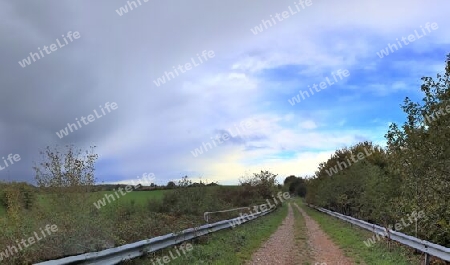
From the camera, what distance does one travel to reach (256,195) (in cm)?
5169

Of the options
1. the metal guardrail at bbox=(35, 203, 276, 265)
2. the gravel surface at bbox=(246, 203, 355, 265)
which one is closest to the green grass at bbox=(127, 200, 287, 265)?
the metal guardrail at bbox=(35, 203, 276, 265)

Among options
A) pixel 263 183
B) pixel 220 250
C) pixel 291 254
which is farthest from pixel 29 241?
pixel 263 183

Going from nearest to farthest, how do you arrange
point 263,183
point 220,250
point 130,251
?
point 130,251, point 220,250, point 263,183

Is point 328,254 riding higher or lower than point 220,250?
lower

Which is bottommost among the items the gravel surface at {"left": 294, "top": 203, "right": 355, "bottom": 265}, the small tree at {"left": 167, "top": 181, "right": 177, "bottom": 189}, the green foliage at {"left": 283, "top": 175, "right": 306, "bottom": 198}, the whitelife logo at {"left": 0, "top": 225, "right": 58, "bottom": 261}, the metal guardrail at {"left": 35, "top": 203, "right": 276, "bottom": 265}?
the green foliage at {"left": 283, "top": 175, "right": 306, "bottom": 198}

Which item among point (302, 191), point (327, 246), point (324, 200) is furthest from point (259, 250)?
point (302, 191)

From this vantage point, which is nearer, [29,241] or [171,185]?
[29,241]

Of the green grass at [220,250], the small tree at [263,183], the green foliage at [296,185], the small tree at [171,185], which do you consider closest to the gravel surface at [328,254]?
the green grass at [220,250]

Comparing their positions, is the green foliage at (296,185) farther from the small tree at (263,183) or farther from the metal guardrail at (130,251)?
the metal guardrail at (130,251)

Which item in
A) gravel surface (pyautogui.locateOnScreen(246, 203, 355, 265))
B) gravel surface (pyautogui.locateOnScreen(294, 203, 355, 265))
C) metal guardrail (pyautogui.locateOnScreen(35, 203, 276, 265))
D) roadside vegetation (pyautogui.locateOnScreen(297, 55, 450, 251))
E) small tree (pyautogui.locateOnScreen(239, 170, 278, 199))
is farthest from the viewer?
small tree (pyautogui.locateOnScreen(239, 170, 278, 199))

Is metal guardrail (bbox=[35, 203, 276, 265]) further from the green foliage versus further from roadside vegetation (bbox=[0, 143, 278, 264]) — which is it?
the green foliage

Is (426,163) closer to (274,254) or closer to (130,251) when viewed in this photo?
(274,254)

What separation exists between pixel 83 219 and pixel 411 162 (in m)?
9.24

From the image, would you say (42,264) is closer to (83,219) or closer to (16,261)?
(16,261)
